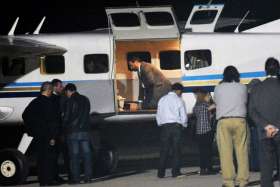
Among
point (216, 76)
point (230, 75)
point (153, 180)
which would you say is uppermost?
point (216, 76)

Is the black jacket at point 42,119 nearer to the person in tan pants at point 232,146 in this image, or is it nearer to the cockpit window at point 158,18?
the person in tan pants at point 232,146

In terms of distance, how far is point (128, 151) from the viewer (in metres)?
27.4

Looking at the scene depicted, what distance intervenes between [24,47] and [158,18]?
10.1 ft

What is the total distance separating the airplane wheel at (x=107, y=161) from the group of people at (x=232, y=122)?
2.08m

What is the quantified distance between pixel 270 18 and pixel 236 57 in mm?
24572

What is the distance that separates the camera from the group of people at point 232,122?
14156 mm

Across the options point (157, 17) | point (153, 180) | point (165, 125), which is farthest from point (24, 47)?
point (153, 180)

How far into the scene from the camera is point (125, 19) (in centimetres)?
2145

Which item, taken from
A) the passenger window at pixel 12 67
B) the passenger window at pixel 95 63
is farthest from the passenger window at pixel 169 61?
the passenger window at pixel 12 67

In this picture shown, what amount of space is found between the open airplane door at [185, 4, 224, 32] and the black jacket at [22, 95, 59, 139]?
5.29 metres

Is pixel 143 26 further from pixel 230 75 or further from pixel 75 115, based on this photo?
pixel 230 75

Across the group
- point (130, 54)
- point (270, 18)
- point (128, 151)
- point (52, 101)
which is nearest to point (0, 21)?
point (270, 18)

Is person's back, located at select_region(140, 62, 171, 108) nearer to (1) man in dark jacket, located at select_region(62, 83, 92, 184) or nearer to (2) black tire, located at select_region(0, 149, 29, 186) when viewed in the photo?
(1) man in dark jacket, located at select_region(62, 83, 92, 184)

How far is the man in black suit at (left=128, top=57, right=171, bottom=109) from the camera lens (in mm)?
21125
